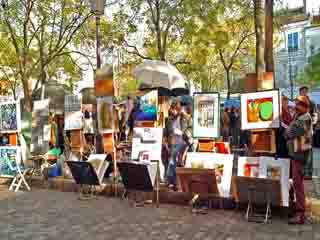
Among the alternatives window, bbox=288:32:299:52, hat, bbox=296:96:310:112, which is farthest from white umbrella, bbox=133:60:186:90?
window, bbox=288:32:299:52

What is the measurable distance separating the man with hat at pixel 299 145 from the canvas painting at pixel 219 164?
1.29m

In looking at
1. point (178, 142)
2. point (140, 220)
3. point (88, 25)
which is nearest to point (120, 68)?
point (88, 25)

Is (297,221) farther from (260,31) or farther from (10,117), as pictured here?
(10,117)

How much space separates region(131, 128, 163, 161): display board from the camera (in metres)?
8.98

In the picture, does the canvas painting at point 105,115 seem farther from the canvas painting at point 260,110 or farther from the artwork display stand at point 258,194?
the artwork display stand at point 258,194

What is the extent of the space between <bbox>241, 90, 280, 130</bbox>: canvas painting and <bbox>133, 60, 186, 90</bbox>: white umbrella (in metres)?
4.60

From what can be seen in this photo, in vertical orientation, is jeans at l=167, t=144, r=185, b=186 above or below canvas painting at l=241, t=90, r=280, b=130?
below

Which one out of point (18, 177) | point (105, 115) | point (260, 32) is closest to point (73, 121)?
point (105, 115)

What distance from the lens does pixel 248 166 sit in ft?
25.0

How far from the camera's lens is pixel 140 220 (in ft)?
24.4

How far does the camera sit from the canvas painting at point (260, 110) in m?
7.49

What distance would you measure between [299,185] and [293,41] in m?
42.9

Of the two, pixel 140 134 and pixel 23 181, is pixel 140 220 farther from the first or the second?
pixel 23 181

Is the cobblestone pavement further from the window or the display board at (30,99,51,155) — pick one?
the window
